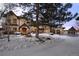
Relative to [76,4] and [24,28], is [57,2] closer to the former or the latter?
[76,4]

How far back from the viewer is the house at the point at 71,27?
169 centimetres

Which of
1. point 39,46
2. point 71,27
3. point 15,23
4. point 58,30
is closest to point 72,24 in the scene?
point 71,27

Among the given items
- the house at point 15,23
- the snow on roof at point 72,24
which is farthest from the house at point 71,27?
the house at point 15,23

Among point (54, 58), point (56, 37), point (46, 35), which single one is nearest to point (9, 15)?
point (46, 35)

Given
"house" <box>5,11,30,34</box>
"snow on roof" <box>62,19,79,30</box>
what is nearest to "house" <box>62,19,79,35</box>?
"snow on roof" <box>62,19,79,30</box>

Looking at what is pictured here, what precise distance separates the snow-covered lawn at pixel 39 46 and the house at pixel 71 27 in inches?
2.4

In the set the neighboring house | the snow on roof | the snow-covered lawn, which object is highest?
the snow on roof

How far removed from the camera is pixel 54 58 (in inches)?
66.9

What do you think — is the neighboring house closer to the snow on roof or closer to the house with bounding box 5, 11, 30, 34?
the snow on roof

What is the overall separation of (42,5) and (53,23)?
22 cm

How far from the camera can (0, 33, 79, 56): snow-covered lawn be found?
1.70 metres

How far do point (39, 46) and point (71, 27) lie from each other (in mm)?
394

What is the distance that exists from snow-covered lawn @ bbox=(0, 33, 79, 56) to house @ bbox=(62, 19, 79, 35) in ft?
0.20

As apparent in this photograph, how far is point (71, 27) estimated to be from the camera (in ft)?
5.57
